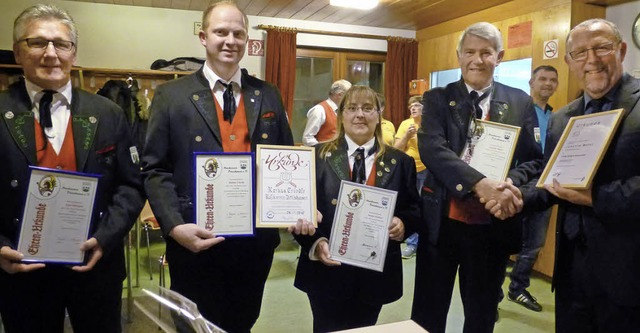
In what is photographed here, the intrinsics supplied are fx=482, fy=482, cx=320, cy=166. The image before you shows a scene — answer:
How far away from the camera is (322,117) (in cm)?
459

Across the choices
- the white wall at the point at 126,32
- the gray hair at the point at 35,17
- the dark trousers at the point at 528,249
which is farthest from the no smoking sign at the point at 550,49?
the gray hair at the point at 35,17

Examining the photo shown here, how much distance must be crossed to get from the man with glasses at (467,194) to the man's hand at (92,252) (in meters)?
1.19

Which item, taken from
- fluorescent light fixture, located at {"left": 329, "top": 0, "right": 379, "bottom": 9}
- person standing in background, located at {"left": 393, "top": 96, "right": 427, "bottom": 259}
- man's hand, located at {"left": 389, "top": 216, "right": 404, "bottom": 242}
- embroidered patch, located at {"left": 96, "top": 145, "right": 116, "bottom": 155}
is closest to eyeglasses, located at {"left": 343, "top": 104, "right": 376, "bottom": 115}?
man's hand, located at {"left": 389, "top": 216, "right": 404, "bottom": 242}

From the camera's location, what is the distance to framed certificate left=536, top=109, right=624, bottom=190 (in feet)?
4.99

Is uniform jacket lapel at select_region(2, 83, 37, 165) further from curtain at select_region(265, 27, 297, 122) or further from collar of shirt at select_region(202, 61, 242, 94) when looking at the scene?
curtain at select_region(265, 27, 297, 122)

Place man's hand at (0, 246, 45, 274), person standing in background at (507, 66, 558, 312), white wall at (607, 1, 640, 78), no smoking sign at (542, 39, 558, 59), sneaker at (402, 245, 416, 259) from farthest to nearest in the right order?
sneaker at (402, 245, 416, 259) < no smoking sign at (542, 39, 558, 59) < white wall at (607, 1, 640, 78) < person standing in background at (507, 66, 558, 312) < man's hand at (0, 246, 45, 274)

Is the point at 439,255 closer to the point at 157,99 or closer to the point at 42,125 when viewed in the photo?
the point at 157,99

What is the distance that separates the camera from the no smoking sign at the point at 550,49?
13.7ft

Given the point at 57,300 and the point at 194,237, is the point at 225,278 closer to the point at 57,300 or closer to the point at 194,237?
the point at 194,237

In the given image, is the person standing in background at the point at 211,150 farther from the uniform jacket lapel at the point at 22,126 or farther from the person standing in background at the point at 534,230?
the person standing in background at the point at 534,230

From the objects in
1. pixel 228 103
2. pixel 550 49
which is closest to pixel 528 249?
pixel 550 49

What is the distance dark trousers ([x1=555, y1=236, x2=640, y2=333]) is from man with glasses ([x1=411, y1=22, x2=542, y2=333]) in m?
0.20

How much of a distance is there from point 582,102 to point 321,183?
Result: 1.00m

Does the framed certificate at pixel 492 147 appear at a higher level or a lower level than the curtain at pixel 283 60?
lower
